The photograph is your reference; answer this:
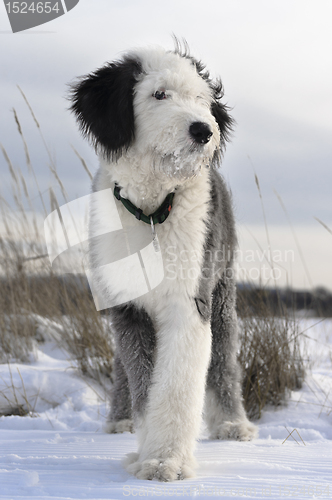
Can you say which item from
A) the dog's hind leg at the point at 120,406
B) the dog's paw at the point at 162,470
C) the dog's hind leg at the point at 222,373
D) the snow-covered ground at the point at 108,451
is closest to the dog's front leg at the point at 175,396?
the dog's paw at the point at 162,470

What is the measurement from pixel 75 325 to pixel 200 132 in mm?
2648

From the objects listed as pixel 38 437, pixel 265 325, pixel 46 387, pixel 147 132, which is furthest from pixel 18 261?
pixel 147 132

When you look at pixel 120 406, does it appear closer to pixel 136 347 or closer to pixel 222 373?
pixel 222 373

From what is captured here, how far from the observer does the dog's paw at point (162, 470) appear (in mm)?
2158

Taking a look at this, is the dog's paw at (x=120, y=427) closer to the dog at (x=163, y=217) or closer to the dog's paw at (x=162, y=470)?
the dog at (x=163, y=217)

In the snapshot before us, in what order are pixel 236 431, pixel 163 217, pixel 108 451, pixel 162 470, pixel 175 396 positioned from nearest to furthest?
1. pixel 162 470
2. pixel 175 396
3. pixel 163 217
4. pixel 108 451
5. pixel 236 431

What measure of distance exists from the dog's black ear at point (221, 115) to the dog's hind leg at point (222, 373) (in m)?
0.90

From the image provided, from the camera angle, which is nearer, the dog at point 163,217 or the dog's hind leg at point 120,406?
the dog at point 163,217

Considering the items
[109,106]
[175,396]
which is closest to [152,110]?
[109,106]

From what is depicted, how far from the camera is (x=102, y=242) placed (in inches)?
100

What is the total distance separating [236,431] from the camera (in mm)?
3039

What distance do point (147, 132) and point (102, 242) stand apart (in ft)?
2.00

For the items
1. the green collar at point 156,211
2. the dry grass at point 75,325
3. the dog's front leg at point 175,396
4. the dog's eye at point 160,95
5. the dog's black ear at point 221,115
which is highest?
the dog's eye at point 160,95

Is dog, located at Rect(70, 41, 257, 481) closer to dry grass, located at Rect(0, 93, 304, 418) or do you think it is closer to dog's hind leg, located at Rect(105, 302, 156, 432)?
dog's hind leg, located at Rect(105, 302, 156, 432)
